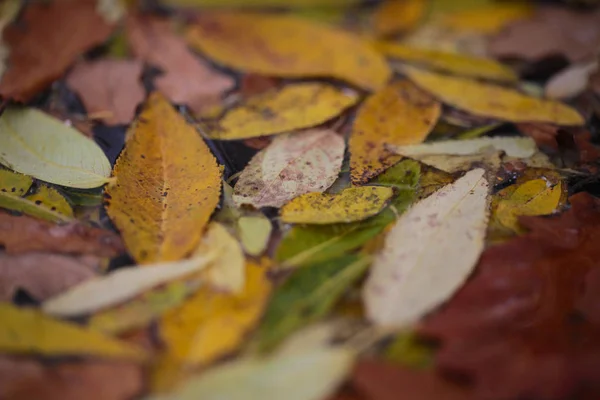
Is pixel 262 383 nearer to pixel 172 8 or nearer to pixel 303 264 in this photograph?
pixel 303 264

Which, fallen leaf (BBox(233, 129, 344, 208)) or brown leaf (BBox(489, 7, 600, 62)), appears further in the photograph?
brown leaf (BBox(489, 7, 600, 62))

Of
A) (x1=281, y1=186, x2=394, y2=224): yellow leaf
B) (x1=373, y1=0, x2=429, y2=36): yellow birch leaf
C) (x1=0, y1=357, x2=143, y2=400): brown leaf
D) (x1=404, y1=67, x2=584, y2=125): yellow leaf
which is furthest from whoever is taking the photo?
(x1=373, y1=0, x2=429, y2=36): yellow birch leaf

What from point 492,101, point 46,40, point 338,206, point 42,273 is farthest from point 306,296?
point 46,40

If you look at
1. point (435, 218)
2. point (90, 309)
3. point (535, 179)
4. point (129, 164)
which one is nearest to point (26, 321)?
point (90, 309)

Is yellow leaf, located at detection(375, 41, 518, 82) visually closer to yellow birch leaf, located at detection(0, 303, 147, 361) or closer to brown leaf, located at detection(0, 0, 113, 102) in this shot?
brown leaf, located at detection(0, 0, 113, 102)

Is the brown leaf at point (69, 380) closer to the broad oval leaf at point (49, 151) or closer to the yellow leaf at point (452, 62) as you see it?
the broad oval leaf at point (49, 151)

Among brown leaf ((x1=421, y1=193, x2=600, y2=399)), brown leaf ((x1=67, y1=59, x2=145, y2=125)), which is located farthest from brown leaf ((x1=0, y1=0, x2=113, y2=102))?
brown leaf ((x1=421, y1=193, x2=600, y2=399))
